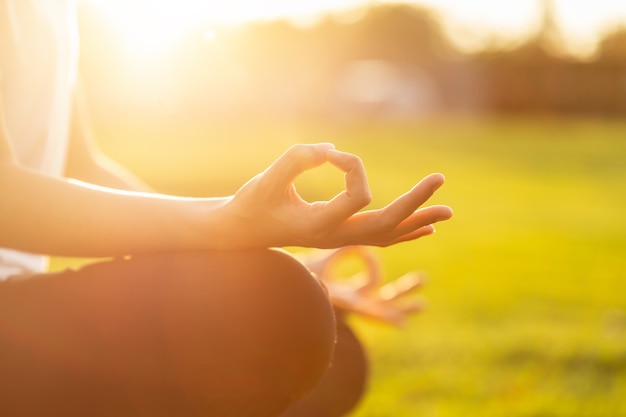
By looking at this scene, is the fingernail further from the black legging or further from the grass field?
the grass field

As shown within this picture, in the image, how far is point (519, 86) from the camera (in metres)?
35.0

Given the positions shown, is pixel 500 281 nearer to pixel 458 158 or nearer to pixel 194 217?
pixel 194 217

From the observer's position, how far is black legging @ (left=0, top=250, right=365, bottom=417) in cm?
112

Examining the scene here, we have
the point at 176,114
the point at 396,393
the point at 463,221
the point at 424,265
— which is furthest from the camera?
the point at 176,114

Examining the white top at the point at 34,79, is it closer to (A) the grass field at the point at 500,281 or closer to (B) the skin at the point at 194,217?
(B) the skin at the point at 194,217

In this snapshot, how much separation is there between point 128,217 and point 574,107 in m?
36.5

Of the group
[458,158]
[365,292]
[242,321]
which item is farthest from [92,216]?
[458,158]

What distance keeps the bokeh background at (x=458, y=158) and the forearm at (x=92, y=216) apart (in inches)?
56.4

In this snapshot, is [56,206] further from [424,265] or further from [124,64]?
[124,64]

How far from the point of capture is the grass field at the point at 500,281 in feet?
10.6

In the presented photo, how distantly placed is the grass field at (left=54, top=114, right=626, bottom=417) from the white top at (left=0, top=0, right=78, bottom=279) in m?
1.21

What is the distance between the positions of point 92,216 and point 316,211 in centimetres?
31

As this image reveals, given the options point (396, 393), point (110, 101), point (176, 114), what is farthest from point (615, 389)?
point (176, 114)

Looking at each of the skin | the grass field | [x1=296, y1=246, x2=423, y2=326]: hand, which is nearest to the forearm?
the skin
